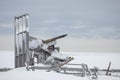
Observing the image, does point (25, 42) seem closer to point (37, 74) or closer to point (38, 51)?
point (38, 51)

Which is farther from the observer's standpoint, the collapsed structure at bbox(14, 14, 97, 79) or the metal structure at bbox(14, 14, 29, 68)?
the metal structure at bbox(14, 14, 29, 68)

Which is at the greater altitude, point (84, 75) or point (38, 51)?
point (38, 51)

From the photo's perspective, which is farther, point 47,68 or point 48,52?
point 48,52

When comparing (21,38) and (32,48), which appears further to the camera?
(21,38)

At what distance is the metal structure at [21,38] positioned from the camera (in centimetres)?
2533

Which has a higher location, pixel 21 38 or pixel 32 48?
pixel 21 38

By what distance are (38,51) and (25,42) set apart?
1178 mm

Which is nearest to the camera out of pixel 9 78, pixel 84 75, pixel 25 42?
pixel 9 78

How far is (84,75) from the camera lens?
2288 cm

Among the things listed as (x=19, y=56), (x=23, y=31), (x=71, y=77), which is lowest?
(x=71, y=77)

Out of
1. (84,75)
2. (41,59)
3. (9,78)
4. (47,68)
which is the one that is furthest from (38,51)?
(9,78)

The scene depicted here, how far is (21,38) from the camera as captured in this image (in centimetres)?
2591

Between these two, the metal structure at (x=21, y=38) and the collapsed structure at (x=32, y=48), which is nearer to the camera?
the collapsed structure at (x=32, y=48)

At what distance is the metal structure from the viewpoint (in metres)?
25.3
